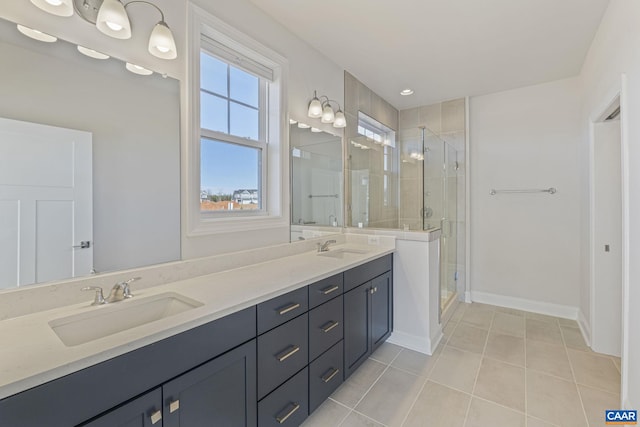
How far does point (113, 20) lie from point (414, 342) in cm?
289

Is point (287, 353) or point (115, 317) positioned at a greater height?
point (115, 317)

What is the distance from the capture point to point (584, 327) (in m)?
2.76

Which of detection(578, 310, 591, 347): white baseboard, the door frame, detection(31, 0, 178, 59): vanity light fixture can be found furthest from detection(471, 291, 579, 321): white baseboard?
detection(31, 0, 178, 59): vanity light fixture

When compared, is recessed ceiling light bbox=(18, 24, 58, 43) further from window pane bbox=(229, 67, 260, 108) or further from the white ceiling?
the white ceiling

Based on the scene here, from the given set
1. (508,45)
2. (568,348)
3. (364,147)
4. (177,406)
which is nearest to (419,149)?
(364,147)

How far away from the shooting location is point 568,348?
2.48m

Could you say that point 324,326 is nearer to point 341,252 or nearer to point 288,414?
point 288,414

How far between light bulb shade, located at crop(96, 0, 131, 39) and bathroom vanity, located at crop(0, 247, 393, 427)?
1.23 m

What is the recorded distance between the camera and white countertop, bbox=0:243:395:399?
2.44 feet

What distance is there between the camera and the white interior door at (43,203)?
1.07 m

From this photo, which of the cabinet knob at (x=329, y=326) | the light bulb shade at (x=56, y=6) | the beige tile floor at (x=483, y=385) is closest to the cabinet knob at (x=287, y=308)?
the cabinet knob at (x=329, y=326)

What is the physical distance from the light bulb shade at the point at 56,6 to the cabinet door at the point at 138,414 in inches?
60.9

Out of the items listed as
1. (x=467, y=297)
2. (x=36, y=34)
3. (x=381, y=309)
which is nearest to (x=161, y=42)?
(x=36, y=34)

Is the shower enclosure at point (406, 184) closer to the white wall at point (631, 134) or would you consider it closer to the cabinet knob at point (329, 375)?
the white wall at point (631, 134)
